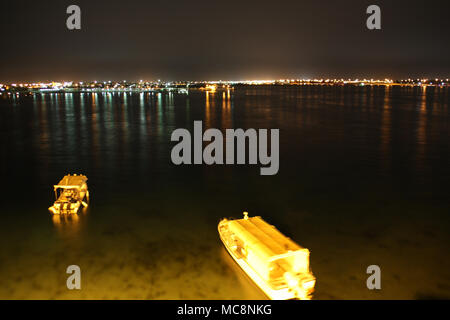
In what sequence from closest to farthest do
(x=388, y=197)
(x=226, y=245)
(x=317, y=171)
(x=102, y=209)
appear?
(x=226, y=245) → (x=102, y=209) → (x=388, y=197) → (x=317, y=171)

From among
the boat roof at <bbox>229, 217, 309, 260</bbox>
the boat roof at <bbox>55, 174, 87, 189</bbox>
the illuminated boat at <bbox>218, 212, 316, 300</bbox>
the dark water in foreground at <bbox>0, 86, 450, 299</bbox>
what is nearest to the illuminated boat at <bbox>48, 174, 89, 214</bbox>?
the boat roof at <bbox>55, 174, 87, 189</bbox>

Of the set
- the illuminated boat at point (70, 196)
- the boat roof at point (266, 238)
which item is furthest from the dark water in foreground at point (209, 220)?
the boat roof at point (266, 238)

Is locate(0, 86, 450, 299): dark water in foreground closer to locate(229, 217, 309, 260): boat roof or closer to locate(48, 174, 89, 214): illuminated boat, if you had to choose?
locate(48, 174, 89, 214): illuminated boat

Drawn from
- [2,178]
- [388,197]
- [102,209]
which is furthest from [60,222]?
[388,197]

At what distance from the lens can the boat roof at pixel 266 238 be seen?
9203mm

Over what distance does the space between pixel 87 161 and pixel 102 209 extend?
11457 mm

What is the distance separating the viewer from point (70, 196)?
50.2 feet

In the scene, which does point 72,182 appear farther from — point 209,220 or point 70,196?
point 209,220

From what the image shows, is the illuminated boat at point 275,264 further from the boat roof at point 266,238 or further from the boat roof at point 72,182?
the boat roof at point 72,182

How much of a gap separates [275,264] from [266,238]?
1.03m

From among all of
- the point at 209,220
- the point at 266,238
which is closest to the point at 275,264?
the point at 266,238

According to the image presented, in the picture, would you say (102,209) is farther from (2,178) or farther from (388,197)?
(388,197)

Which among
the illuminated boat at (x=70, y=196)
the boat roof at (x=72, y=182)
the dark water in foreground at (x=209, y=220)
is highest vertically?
the boat roof at (x=72, y=182)
